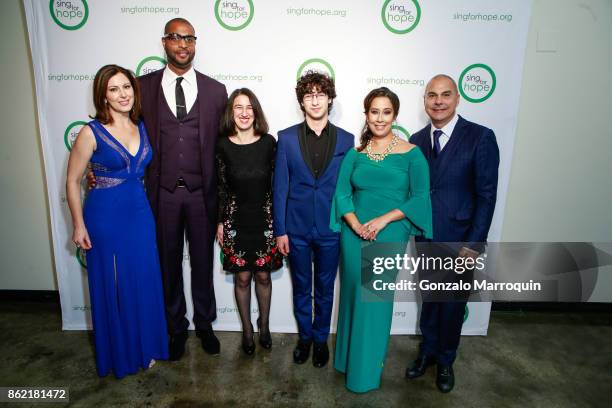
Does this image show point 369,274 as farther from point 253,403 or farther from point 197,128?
point 197,128

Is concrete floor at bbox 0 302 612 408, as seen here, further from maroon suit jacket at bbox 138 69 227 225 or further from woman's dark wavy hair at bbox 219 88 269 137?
woman's dark wavy hair at bbox 219 88 269 137

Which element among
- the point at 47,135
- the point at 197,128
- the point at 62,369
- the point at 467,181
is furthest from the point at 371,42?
the point at 62,369

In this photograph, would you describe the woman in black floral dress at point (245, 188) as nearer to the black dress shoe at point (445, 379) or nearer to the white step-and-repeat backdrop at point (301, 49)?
the white step-and-repeat backdrop at point (301, 49)

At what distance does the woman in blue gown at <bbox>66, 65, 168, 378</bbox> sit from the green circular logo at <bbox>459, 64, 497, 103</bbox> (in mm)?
2329

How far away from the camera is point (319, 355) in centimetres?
257

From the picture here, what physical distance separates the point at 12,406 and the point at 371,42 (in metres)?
3.41

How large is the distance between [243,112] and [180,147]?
0.49 meters

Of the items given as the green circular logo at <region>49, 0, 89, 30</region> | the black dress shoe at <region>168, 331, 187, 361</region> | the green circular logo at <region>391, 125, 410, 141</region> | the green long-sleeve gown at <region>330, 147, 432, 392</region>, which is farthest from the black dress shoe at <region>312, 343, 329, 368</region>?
the green circular logo at <region>49, 0, 89, 30</region>

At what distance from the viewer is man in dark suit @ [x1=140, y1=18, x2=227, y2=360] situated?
7.70 ft

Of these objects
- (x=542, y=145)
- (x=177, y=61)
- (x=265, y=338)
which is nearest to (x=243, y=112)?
(x=177, y=61)

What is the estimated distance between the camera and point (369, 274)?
2.20m

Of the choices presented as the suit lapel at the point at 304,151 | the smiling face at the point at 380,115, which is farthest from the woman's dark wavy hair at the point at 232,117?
the smiling face at the point at 380,115

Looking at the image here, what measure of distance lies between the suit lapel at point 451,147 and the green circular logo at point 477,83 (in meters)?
0.58

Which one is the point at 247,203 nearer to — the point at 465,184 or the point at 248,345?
the point at 248,345
